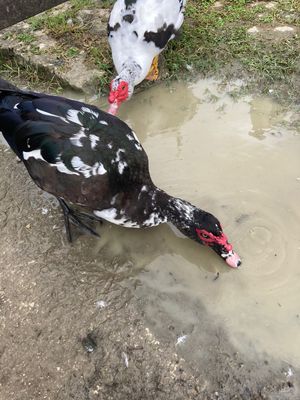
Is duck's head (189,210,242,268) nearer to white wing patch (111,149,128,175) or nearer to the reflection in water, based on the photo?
white wing patch (111,149,128,175)

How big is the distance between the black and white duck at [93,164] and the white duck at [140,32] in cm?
137

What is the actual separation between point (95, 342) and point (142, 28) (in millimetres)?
3113

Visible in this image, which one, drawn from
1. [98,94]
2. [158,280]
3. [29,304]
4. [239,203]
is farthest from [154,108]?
[29,304]

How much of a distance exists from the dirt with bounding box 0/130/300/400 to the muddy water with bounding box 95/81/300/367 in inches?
4.1

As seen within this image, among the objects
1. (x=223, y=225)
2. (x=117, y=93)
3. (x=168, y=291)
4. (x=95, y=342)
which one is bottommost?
(x=95, y=342)

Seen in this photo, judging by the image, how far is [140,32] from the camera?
445 centimetres

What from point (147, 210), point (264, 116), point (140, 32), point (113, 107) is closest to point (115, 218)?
point (147, 210)

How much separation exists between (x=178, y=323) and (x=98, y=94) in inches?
105

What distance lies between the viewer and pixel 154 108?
14.6 feet

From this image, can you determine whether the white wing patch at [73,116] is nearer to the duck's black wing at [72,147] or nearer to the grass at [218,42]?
the duck's black wing at [72,147]

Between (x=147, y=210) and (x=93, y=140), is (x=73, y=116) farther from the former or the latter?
(x=147, y=210)

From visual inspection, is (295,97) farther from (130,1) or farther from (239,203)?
(130,1)

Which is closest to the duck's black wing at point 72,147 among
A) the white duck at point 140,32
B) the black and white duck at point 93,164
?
the black and white duck at point 93,164

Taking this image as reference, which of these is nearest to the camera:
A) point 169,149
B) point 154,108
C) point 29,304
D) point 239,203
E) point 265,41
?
point 29,304
